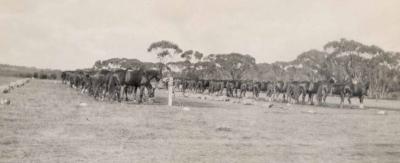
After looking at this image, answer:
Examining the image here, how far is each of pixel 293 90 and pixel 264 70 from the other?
243ft

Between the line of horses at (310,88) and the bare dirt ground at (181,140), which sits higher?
the line of horses at (310,88)

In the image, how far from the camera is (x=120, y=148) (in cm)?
1180

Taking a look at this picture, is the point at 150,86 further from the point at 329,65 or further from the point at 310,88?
the point at 329,65

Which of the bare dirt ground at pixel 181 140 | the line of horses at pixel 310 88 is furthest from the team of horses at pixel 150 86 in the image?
the bare dirt ground at pixel 181 140


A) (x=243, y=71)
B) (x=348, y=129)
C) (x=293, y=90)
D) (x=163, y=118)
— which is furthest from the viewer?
(x=243, y=71)

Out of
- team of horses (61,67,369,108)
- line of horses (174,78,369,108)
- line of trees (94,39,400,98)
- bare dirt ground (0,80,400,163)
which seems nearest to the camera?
bare dirt ground (0,80,400,163)

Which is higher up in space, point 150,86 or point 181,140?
point 150,86

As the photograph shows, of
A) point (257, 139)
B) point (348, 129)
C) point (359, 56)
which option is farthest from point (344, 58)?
point (257, 139)

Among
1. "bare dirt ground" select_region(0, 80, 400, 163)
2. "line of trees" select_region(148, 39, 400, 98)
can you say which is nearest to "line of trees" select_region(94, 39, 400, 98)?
"line of trees" select_region(148, 39, 400, 98)

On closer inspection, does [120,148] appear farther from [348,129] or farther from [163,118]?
[348,129]

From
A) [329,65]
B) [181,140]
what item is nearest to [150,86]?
[181,140]

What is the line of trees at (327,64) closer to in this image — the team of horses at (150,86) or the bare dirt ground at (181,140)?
the team of horses at (150,86)

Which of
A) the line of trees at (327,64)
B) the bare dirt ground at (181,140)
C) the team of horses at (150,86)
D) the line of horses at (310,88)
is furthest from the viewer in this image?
the line of trees at (327,64)

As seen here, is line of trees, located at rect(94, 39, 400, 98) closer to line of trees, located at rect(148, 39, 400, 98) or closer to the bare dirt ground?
line of trees, located at rect(148, 39, 400, 98)
